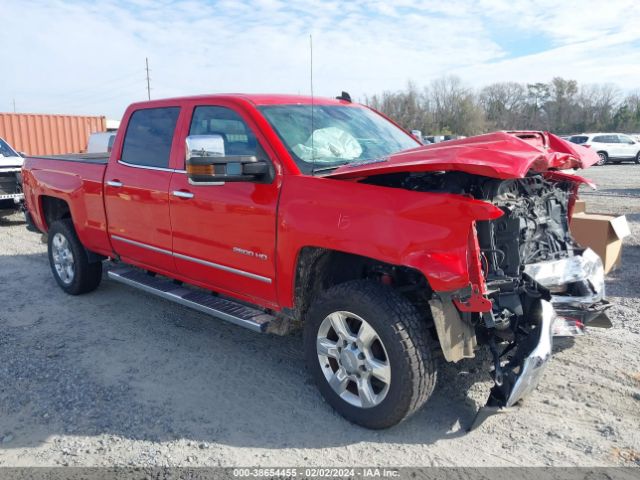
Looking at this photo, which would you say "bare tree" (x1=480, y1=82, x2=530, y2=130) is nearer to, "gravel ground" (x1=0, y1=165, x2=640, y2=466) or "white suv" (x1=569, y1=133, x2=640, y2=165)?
"white suv" (x1=569, y1=133, x2=640, y2=165)

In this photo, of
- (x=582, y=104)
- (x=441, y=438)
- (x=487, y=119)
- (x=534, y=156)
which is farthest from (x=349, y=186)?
(x=582, y=104)

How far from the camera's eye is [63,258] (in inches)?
238

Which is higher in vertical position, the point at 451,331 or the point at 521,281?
the point at 521,281

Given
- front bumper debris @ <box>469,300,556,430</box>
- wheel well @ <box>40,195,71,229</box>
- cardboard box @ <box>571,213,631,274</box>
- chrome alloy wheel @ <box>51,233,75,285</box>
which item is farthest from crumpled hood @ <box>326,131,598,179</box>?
wheel well @ <box>40,195,71,229</box>

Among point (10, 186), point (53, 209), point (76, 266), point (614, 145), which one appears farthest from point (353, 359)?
point (614, 145)

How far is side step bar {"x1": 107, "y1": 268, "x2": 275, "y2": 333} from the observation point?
3799 mm

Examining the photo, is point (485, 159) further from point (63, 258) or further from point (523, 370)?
point (63, 258)

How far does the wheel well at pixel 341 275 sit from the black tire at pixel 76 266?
10.3 ft

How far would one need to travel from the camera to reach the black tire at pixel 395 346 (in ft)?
10.00

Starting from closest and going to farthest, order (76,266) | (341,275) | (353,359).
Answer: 1. (353,359)
2. (341,275)
3. (76,266)

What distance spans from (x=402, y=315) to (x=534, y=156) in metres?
1.12

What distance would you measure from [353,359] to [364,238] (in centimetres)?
74

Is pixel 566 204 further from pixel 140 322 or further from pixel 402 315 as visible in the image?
pixel 140 322

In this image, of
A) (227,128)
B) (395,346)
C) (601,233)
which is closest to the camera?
(395,346)
